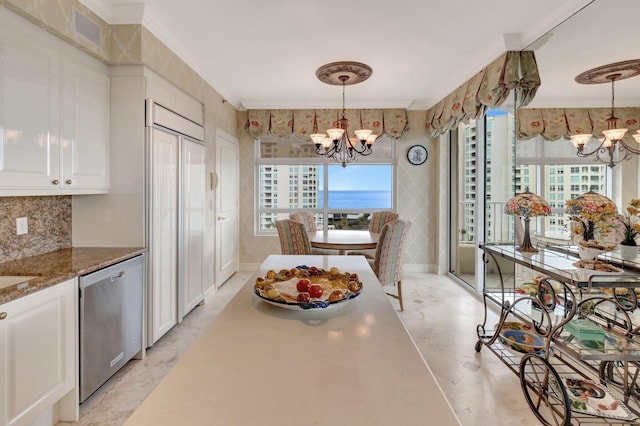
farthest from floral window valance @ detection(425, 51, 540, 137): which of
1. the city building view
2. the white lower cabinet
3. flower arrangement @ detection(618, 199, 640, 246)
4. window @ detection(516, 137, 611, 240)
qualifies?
the white lower cabinet

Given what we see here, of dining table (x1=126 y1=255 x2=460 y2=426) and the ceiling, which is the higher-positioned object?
the ceiling

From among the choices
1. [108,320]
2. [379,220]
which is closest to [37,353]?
[108,320]

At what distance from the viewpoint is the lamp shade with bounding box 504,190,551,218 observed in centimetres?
245

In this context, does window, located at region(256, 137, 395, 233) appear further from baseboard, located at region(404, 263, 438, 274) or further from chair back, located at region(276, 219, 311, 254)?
chair back, located at region(276, 219, 311, 254)

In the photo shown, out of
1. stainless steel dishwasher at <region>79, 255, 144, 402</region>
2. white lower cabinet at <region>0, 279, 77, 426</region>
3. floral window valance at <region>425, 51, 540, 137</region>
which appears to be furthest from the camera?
floral window valance at <region>425, 51, 540, 137</region>

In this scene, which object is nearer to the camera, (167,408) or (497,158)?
(167,408)

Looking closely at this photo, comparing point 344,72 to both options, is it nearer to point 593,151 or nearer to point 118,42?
point 118,42

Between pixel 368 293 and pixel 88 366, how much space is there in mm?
1735

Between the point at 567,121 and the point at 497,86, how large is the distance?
0.82m

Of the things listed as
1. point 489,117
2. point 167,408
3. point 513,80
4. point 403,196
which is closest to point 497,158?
point 489,117

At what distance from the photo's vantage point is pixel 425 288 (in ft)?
14.6

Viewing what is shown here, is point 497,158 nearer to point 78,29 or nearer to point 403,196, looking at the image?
point 403,196

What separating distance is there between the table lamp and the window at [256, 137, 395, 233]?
293 cm

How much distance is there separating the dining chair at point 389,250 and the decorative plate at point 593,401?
5.46 feet
